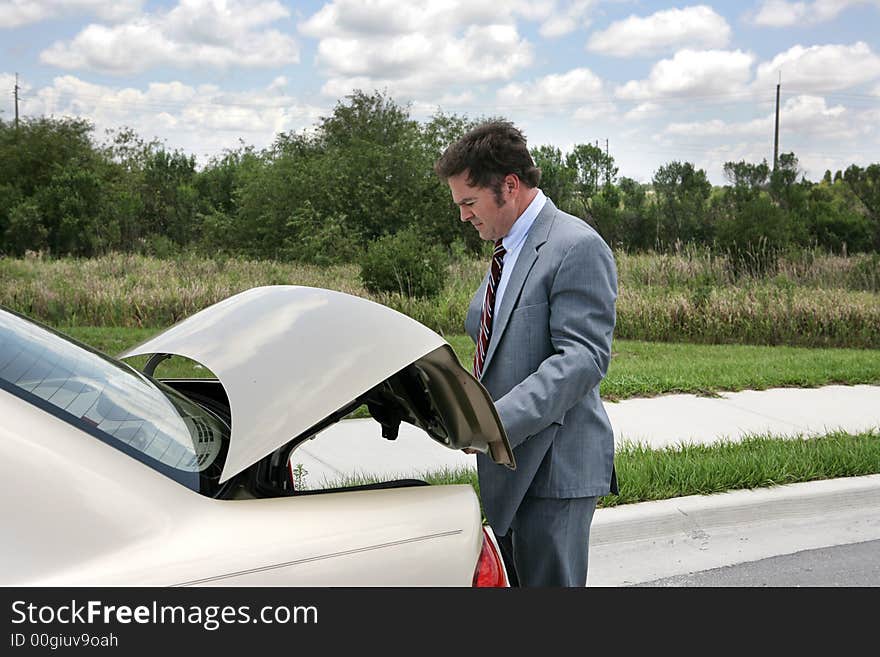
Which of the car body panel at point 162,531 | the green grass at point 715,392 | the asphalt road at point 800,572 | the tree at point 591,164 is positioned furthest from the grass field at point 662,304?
the tree at point 591,164

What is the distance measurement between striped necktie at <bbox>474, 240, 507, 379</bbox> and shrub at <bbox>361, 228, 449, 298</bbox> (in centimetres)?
1027

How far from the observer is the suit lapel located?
2717 millimetres

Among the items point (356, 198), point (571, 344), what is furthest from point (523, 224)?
point (356, 198)

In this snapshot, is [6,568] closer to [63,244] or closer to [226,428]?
[226,428]

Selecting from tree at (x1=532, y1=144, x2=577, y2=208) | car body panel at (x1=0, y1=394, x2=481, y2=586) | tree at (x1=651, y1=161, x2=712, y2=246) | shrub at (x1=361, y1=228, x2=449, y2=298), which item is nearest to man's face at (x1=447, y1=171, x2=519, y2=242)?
car body panel at (x1=0, y1=394, x2=481, y2=586)

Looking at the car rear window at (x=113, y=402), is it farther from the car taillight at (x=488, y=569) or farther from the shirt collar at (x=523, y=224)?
the shirt collar at (x=523, y=224)

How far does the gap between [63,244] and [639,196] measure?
17348 millimetres

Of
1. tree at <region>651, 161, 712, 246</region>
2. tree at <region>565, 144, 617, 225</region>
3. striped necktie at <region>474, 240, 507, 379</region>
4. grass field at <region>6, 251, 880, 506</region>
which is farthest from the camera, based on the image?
tree at <region>565, 144, 617, 225</region>

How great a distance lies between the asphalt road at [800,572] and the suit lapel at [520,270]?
2.19m

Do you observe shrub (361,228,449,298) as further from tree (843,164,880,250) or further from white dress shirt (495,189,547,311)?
tree (843,164,880,250)

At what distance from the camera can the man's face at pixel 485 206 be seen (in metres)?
2.72

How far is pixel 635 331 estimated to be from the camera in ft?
41.7
